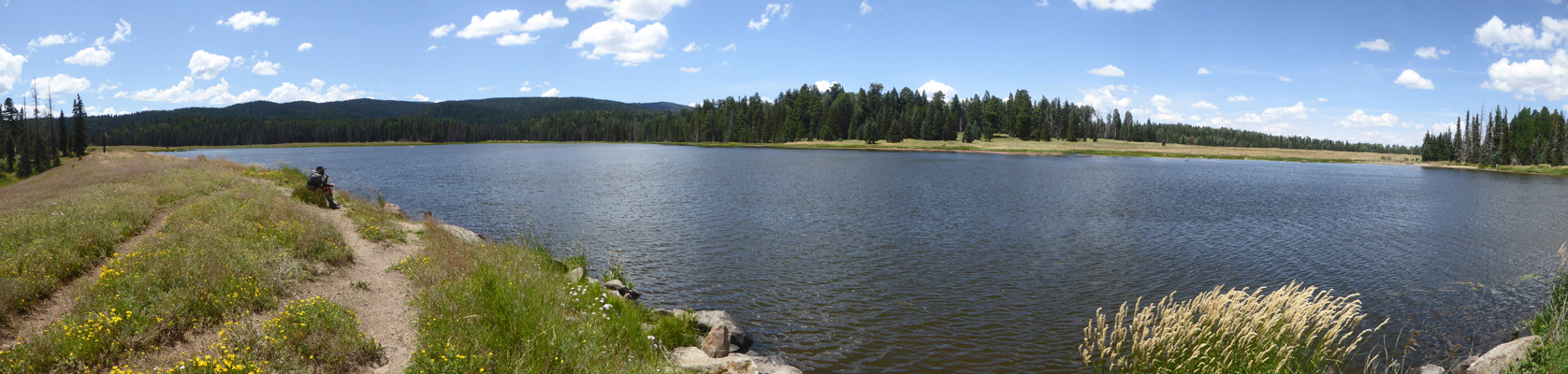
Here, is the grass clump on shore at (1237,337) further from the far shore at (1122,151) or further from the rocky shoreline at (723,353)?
the far shore at (1122,151)

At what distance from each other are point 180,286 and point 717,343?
9.07 metres

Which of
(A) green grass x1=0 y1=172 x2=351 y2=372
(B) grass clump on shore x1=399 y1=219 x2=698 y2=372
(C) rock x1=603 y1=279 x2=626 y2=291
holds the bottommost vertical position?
(C) rock x1=603 y1=279 x2=626 y2=291

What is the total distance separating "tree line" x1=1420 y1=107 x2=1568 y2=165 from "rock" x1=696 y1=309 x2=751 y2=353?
153 m

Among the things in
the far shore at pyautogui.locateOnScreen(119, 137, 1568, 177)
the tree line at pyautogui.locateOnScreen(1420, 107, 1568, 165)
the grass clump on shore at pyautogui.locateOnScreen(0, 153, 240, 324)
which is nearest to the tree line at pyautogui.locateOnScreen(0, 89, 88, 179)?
the far shore at pyautogui.locateOnScreen(119, 137, 1568, 177)

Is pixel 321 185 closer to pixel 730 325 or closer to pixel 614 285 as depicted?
pixel 614 285

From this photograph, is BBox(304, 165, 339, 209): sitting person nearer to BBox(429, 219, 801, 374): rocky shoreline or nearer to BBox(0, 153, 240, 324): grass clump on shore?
BBox(0, 153, 240, 324): grass clump on shore

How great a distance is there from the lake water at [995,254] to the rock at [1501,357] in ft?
4.42

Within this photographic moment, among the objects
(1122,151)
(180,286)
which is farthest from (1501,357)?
(1122,151)

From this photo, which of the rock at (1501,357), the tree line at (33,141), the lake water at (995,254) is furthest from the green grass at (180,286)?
the tree line at (33,141)

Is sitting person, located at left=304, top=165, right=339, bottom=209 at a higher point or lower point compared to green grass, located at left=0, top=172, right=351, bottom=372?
higher

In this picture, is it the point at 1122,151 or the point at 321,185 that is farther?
the point at 1122,151

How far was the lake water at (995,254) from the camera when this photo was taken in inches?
591

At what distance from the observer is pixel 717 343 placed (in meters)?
12.4

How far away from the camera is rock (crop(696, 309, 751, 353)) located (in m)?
13.2
